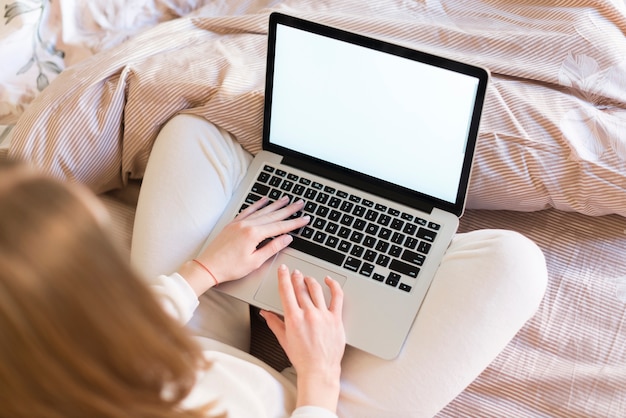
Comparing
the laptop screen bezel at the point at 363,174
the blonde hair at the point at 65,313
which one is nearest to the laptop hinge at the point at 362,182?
the laptop screen bezel at the point at 363,174

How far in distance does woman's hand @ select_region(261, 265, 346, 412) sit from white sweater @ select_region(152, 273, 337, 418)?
0.11 ft

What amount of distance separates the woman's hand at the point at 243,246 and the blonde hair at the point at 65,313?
1.06 feet

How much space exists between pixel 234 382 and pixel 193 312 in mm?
149

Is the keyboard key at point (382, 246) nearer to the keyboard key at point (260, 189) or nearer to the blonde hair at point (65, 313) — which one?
the keyboard key at point (260, 189)

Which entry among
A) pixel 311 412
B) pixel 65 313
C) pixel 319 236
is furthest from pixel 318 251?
pixel 65 313

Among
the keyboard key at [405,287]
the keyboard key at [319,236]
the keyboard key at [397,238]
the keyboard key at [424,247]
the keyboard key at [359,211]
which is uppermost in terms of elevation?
the keyboard key at [359,211]

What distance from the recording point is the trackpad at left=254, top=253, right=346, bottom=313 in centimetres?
96

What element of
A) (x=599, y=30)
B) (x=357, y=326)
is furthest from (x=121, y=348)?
(x=599, y=30)

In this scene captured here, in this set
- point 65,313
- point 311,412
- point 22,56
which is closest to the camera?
point 65,313

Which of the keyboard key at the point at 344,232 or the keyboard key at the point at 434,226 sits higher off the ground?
the keyboard key at the point at 434,226

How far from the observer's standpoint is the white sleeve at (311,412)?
2.63ft

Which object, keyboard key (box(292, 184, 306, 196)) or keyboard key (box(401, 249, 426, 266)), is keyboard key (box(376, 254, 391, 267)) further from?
keyboard key (box(292, 184, 306, 196))

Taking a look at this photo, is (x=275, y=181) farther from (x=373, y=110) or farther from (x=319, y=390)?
(x=319, y=390)

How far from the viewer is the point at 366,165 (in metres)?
1.01
